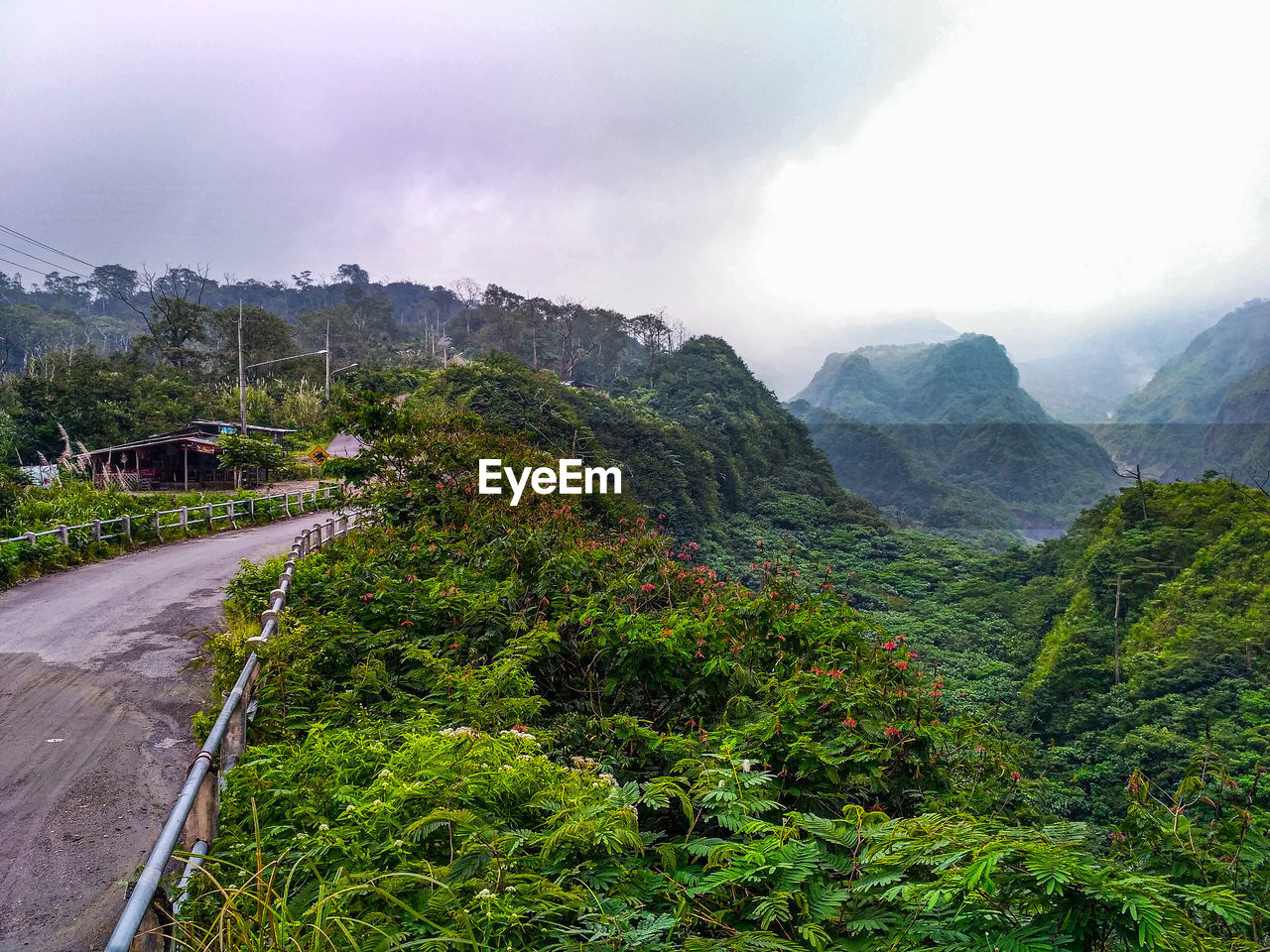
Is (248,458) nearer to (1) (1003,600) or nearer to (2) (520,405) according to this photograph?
(2) (520,405)

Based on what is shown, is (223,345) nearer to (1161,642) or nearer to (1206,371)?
(1161,642)

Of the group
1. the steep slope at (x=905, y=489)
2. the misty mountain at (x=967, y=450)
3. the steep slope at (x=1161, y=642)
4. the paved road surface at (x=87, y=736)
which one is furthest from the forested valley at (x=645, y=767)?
the misty mountain at (x=967, y=450)

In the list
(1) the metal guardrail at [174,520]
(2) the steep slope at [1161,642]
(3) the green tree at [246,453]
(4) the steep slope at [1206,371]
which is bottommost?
(2) the steep slope at [1161,642]

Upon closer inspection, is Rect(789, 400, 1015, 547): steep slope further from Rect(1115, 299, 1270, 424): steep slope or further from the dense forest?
Rect(1115, 299, 1270, 424): steep slope

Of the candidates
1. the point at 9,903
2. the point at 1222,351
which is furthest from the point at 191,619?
the point at 1222,351

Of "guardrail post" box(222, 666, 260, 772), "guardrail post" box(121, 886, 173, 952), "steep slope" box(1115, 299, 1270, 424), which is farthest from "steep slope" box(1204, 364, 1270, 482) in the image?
"guardrail post" box(121, 886, 173, 952)

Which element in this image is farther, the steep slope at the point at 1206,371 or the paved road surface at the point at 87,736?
the steep slope at the point at 1206,371

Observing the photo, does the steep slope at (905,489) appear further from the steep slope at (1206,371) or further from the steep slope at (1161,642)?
the steep slope at (1206,371)
